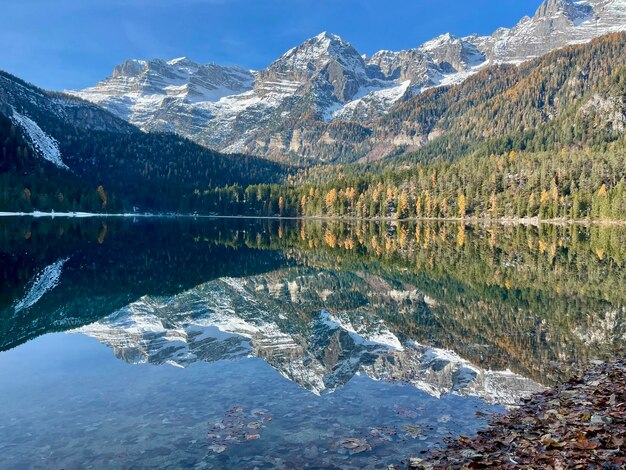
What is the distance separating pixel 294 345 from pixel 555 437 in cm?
1520

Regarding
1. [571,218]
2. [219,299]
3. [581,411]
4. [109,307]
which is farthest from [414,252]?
[571,218]

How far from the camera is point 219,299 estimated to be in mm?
38250

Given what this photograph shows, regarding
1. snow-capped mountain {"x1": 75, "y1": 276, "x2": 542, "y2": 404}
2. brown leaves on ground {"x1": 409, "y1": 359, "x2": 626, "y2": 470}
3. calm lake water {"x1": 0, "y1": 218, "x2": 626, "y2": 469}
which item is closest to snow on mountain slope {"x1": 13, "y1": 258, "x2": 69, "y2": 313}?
calm lake water {"x1": 0, "y1": 218, "x2": 626, "y2": 469}

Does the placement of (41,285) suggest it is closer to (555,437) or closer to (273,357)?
(273,357)

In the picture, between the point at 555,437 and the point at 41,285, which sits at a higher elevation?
the point at 555,437

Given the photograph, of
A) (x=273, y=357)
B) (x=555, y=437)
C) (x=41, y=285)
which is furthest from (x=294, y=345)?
(x=41, y=285)

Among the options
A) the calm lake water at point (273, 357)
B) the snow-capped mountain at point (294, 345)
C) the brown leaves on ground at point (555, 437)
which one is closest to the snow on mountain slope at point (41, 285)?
the calm lake water at point (273, 357)

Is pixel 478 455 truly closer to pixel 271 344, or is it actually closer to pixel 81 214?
pixel 271 344

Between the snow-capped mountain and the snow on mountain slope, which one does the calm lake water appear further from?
the snow on mountain slope

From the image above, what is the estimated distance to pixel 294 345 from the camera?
85.0 feet

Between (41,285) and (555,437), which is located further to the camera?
(41,285)

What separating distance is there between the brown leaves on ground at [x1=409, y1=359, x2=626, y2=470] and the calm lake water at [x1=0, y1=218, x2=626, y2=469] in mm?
1097

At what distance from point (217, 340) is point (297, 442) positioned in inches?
523

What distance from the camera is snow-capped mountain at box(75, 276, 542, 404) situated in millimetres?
20234
